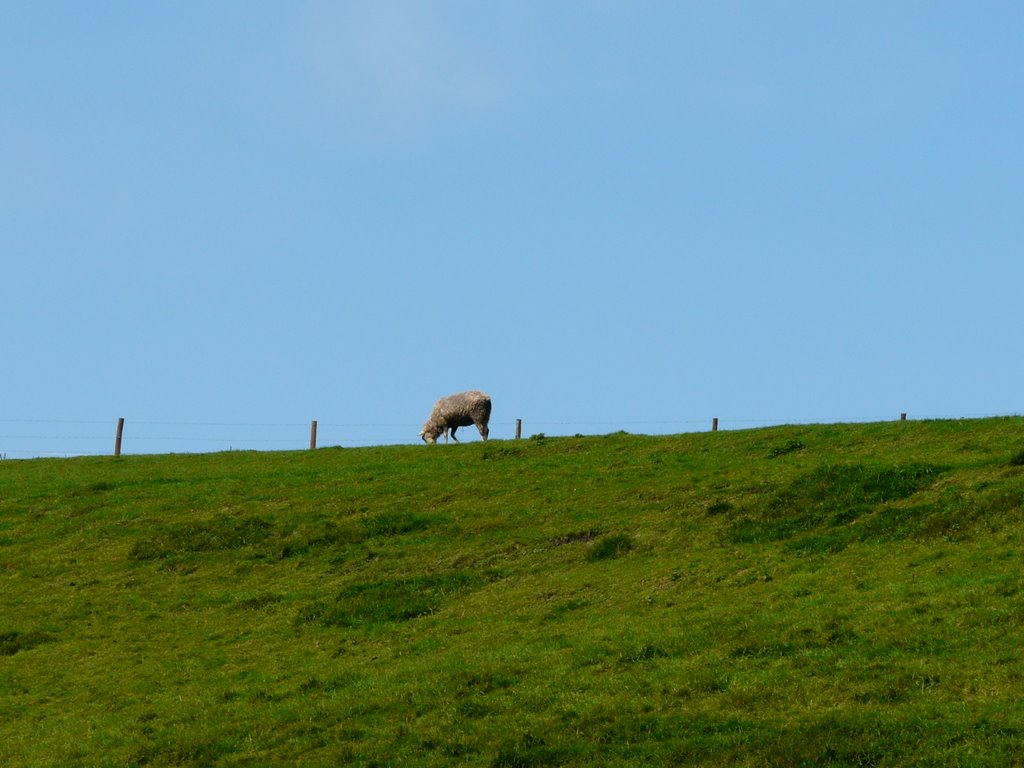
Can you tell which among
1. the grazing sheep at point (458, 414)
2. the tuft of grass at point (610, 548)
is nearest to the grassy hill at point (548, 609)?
the tuft of grass at point (610, 548)

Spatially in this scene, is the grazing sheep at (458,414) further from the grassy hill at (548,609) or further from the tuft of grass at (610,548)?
the tuft of grass at (610,548)

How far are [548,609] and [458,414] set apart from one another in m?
26.9

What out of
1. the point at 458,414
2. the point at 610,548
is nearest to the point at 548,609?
the point at 610,548

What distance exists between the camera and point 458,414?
51688 mm

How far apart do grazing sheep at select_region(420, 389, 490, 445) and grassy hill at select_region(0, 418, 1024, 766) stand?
9204mm

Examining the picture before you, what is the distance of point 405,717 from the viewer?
19812 mm

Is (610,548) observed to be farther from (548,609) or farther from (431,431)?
(431,431)

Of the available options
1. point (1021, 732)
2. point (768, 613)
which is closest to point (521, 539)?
point (768, 613)

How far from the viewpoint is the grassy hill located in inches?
709

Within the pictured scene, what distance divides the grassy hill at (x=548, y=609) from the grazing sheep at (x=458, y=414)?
9.20 meters

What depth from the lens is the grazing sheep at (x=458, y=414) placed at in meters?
51.6

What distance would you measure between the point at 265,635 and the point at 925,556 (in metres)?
13.1

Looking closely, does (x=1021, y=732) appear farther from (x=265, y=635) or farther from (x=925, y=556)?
(x=265, y=635)

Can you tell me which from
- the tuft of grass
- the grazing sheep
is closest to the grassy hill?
the tuft of grass
